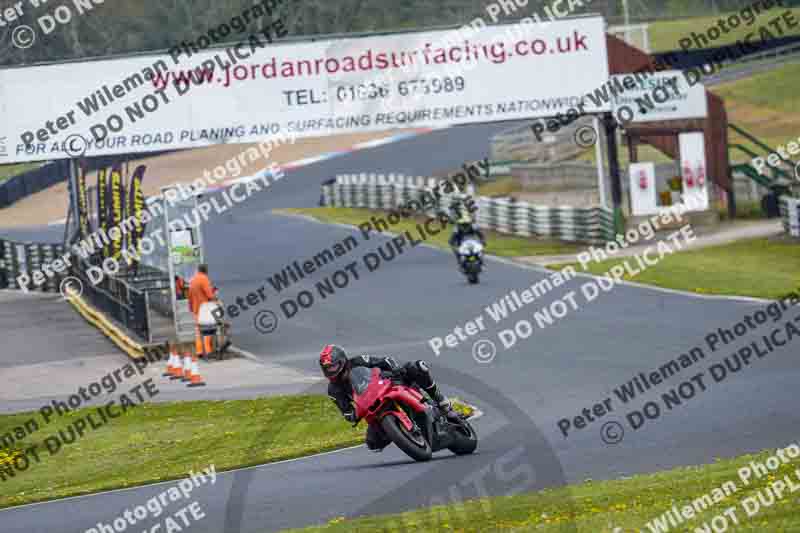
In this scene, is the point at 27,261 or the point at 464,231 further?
the point at 27,261

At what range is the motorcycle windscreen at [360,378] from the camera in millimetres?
11836

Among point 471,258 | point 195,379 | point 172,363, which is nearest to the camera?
point 195,379

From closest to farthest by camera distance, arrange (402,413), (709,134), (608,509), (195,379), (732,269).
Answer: (608,509) < (402,413) < (195,379) < (732,269) < (709,134)

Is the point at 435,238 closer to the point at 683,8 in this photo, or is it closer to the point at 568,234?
the point at 568,234

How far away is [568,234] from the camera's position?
36.8m

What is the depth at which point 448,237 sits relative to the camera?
3975 cm

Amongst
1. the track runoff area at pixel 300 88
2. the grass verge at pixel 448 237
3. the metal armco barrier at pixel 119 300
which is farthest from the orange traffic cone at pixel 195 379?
the grass verge at pixel 448 237

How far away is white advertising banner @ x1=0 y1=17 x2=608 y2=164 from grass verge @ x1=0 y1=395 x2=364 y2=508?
12155mm

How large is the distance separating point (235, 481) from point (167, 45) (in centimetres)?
3351

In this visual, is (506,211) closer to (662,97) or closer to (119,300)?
(662,97)

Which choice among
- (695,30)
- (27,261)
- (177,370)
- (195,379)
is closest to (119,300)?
(177,370)

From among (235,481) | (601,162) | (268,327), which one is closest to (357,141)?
(601,162)

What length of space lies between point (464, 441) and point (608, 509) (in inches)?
127

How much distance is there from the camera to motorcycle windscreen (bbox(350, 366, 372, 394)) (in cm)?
1184
